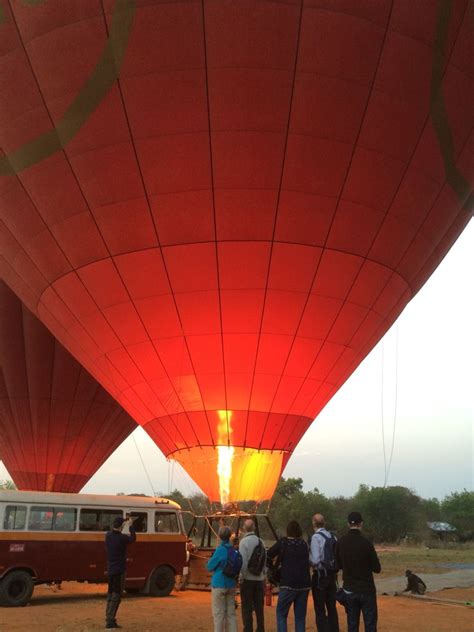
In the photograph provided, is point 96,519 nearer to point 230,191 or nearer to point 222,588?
point 222,588

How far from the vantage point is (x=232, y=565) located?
5918mm

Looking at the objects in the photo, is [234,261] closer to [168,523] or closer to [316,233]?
[316,233]

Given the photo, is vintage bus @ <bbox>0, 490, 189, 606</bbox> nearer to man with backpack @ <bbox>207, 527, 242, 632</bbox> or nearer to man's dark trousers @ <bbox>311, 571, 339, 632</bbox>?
man with backpack @ <bbox>207, 527, 242, 632</bbox>

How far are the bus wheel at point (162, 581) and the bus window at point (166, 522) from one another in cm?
62

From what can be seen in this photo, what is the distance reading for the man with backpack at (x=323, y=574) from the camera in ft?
20.0

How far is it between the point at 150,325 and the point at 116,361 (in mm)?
992

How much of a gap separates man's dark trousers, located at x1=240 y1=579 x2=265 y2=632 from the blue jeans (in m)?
0.35

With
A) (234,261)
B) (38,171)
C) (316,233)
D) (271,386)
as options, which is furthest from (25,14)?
(271,386)

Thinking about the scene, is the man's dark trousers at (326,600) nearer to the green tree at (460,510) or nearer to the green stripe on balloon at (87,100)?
the green stripe on balloon at (87,100)

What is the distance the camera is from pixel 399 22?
798cm

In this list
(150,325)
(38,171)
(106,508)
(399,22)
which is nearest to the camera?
(399,22)

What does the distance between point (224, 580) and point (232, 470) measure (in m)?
4.04

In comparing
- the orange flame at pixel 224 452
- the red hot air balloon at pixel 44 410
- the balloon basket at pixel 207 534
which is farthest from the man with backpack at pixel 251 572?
the red hot air balloon at pixel 44 410

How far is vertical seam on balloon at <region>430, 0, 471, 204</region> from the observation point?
26.9ft
